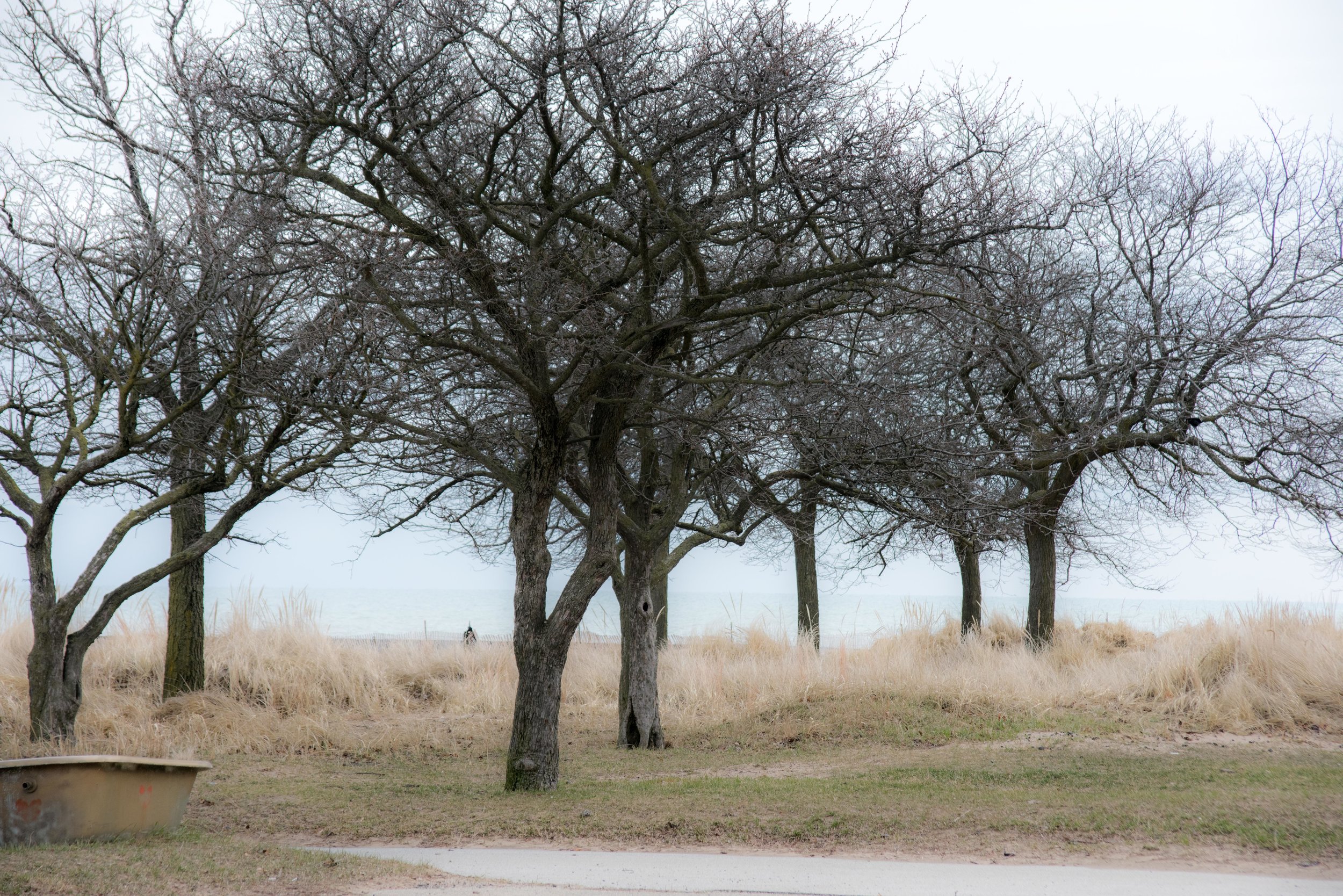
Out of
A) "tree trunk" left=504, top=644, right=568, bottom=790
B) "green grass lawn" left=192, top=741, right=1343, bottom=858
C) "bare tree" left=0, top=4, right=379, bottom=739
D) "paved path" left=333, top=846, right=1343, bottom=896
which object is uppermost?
"bare tree" left=0, top=4, right=379, bottom=739

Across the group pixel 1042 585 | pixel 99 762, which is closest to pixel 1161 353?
pixel 1042 585

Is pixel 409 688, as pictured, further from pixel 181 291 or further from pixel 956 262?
pixel 956 262

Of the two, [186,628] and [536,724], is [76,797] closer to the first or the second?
[536,724]

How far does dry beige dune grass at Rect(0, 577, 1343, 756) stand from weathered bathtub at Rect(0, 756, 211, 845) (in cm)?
436

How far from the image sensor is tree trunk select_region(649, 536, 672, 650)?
13.1 m

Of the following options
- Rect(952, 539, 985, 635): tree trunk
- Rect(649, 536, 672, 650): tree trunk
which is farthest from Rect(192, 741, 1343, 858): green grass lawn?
Rect(952, 539, 985, 635): tree trunk

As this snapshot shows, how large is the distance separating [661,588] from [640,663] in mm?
3952

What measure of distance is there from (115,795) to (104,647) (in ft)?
33.1

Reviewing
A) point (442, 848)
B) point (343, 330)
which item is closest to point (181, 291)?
point (343, 330)

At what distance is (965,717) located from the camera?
42.8 feet

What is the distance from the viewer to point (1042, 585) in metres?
16.4

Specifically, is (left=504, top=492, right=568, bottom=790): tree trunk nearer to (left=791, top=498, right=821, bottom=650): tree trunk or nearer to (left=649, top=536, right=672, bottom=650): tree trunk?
(left=649, top=536, right=672, bottom=650): tree trunk

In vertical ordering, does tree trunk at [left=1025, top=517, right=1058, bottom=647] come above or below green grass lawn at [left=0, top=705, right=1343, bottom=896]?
above

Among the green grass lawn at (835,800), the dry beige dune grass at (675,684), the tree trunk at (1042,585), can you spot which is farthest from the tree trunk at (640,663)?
the tree trunk at (1042,585)
